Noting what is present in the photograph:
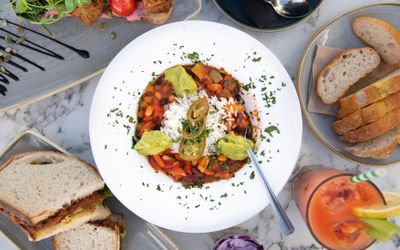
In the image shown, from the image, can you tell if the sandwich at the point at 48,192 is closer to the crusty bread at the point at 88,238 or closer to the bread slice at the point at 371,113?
the crusty bread at the point at 88,238

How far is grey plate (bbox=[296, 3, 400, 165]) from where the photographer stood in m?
2.71

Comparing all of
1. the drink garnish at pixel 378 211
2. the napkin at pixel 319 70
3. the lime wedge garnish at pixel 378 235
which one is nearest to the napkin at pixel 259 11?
the napkin at pixel 319 70

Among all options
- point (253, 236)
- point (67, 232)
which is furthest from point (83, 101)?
point (253, 236)

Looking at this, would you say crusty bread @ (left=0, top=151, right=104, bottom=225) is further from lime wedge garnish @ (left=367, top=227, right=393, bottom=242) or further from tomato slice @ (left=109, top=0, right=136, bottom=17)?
lime wedge garnish @ (left=367, top=227, right=393, bottom=242)

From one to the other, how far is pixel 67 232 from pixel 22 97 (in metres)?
0.81

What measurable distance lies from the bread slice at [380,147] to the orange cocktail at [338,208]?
231 mm

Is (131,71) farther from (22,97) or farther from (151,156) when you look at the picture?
(22,97)

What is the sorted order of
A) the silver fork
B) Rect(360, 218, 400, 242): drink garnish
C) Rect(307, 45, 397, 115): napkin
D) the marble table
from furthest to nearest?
the marble table, Rect(307, 45, 397, 115): napkin, the silver fork, Rect(360, 218, 400, 242): drink garnish

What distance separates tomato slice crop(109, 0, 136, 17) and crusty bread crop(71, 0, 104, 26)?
0.07m

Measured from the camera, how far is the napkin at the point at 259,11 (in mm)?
2664

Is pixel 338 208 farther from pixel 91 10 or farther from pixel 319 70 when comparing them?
pixel 91 10

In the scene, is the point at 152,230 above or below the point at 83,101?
below

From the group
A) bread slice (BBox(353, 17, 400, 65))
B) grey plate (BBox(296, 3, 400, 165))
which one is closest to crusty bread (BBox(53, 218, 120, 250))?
grey plate (BBox(296, 3, 400, 165))

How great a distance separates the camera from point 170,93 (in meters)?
2.60
